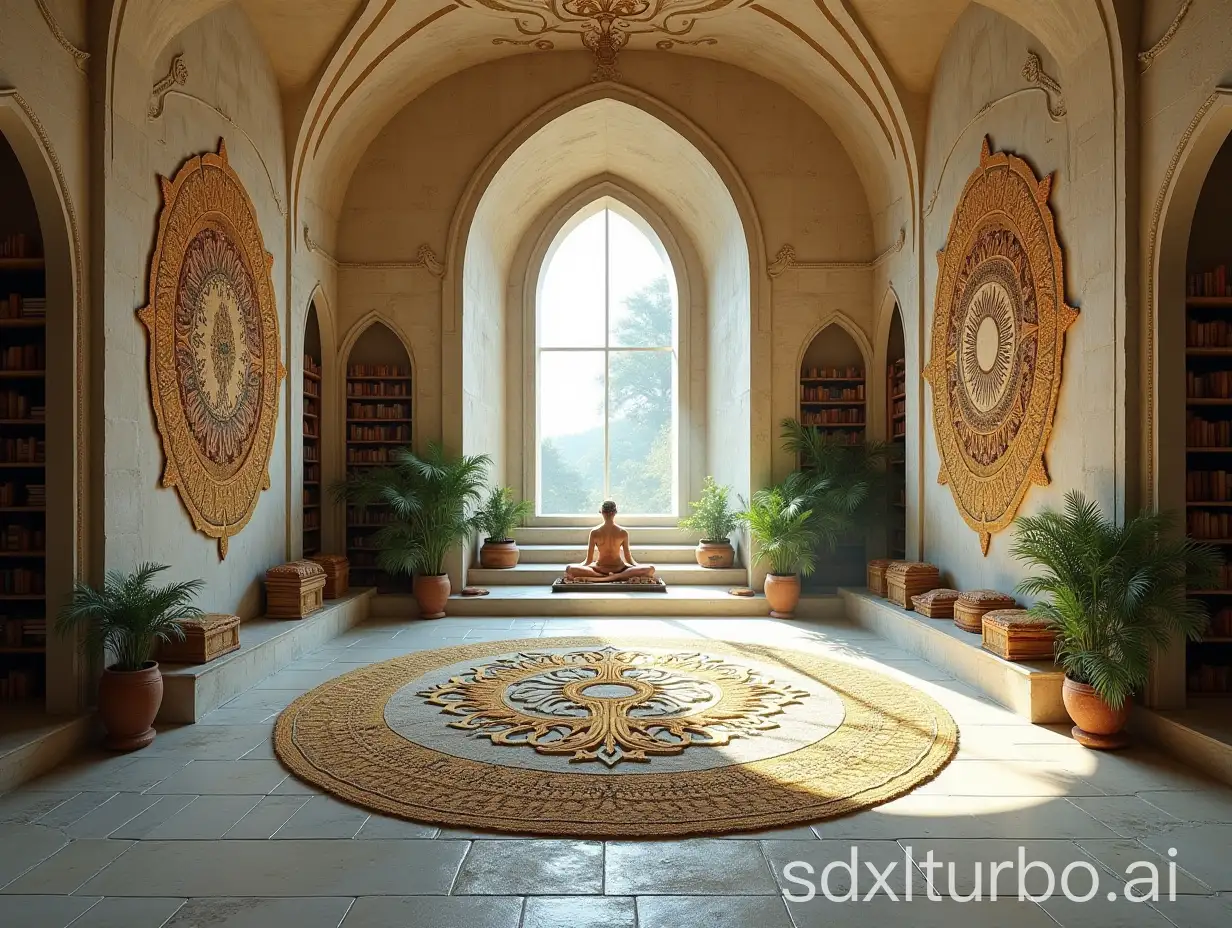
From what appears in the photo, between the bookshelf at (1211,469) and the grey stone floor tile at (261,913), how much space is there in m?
5.09

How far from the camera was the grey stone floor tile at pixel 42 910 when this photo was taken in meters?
2.87

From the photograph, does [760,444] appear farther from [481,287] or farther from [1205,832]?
[1205,832]

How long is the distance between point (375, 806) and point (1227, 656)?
540cm

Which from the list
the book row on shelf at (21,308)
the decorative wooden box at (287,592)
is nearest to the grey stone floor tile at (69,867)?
the book row on shelf at (21,308)

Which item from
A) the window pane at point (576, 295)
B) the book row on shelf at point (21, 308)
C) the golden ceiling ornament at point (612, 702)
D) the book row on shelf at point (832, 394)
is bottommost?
the golden ceiling ornament at point (612, 702)

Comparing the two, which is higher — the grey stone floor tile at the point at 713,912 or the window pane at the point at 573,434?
the window pane at the point at 573,434

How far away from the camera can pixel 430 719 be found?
5160 mm

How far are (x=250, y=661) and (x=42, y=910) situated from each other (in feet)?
10.4

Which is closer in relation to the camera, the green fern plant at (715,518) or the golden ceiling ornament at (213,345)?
the golden ceiling ornament at (213,345)

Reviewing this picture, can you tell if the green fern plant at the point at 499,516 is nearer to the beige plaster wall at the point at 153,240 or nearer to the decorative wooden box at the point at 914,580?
the beige plaster wall at the point at 153,240

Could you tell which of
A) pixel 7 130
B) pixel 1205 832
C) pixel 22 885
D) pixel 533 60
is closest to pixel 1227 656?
pixel 1205 832

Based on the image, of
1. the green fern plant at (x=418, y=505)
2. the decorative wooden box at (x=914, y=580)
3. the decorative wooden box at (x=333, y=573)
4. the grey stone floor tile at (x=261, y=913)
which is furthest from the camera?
the green fern plant at (x=418, y=505)

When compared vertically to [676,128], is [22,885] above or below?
below

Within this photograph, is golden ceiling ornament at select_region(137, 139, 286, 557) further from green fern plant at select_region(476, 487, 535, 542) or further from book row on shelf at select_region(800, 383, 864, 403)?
book row on shelf at select_region(800, 383, 864, 403)
